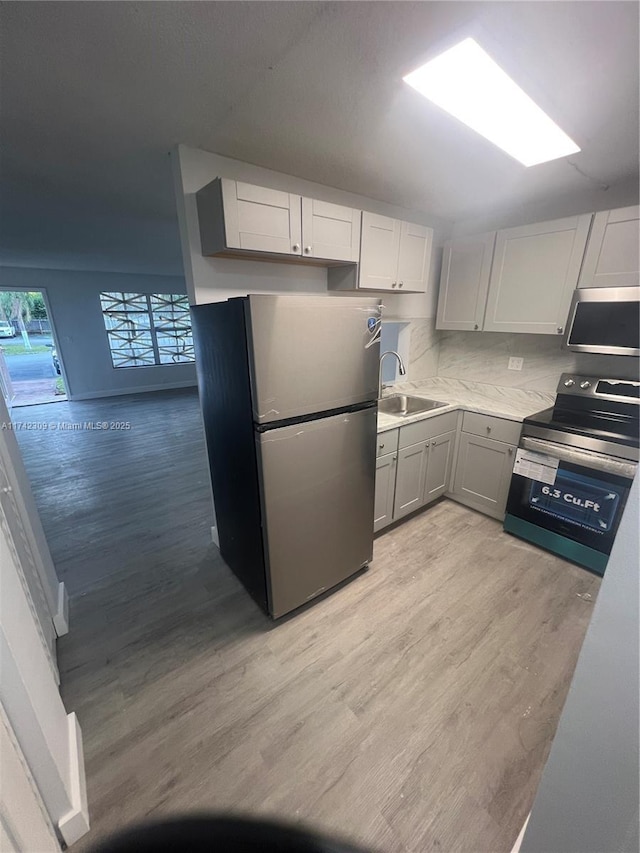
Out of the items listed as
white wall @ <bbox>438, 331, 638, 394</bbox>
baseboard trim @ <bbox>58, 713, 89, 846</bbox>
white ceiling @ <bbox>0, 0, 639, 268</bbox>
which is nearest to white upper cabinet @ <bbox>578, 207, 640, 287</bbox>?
white ceiling @ <bbox>0, 0, 639, 268</bbox>

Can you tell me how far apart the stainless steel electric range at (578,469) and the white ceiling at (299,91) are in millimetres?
1421

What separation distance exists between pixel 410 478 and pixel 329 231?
181 cm

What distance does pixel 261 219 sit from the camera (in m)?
1.74

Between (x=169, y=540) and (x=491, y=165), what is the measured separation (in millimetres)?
3312

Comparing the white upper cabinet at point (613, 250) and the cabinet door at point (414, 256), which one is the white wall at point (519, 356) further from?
the cabinet door at point (414, 256)

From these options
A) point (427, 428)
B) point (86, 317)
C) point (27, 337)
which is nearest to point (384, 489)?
point (427, 428)

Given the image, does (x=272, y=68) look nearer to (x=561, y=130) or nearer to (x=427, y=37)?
(x=427, y=37)

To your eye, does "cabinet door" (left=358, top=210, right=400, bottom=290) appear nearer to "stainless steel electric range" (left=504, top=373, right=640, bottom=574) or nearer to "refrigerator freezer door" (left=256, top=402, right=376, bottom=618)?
"refrigerator freezer door" (left=256, top=402, right=376, bottom=618)

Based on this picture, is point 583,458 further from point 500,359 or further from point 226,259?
point 226,259

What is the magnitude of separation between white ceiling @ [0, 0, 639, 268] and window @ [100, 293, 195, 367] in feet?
15.5

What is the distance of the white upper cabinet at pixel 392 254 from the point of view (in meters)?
2.20

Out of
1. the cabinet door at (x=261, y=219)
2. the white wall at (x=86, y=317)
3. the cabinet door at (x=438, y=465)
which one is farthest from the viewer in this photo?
the white wall at (x=86, y=317)

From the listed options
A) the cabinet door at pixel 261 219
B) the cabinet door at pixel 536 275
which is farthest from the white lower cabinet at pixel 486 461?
the cabinet door at pixel 261 219

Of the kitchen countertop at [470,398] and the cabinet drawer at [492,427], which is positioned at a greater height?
the kitchen countertop at [470,398]
